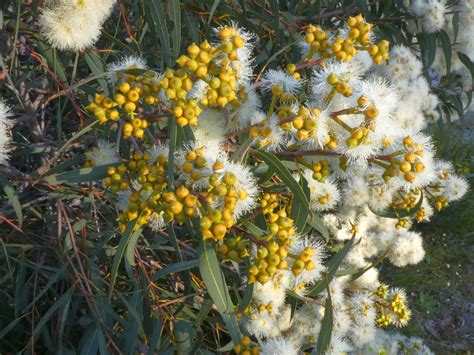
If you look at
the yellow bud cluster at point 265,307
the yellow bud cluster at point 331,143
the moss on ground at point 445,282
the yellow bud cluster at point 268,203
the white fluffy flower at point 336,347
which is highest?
the yellow bud cluster at point 331,143

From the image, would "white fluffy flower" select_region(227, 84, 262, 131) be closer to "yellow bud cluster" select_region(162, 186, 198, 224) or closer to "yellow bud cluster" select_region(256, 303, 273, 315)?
"yellow bud cluster" select_region(162, 186, 198, 224)

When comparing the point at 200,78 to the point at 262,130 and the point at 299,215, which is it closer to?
the point at 262,130

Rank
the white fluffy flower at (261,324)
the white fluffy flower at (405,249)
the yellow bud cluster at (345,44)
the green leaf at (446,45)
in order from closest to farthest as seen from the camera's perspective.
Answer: the yellow bud cluster at (345,44)
the white fluffy flower at (261,324)
the green leaf at (446,45)
the white fluffy flower at (405,249)

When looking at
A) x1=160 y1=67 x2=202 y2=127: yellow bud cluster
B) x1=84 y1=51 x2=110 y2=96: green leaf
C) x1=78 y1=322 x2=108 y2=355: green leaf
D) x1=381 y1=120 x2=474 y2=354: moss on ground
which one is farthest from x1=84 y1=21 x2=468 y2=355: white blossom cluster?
x1=381 y1=120 x2=474 y2=354: moss on ground

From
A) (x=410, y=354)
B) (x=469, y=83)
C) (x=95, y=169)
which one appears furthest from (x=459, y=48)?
(x=95, y=169)

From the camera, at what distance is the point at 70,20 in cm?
157

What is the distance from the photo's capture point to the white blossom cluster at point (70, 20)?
61.6 inches

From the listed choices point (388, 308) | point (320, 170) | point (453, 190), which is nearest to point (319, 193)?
point (320, 170)

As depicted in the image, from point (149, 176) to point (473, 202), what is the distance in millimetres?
3535

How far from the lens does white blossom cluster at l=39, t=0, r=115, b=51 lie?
1565mm

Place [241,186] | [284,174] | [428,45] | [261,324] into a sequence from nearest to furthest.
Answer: [241,186] → [284,174] → [261,324] → [428,45]

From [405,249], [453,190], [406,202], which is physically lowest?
[405,249]

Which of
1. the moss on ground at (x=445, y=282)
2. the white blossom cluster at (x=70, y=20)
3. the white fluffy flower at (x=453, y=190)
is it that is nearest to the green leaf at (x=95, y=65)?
the white blossom cluster at (x=70, y=20)

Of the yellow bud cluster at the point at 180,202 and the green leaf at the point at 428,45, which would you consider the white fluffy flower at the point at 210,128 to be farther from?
the green leaf at the point at 428,45
